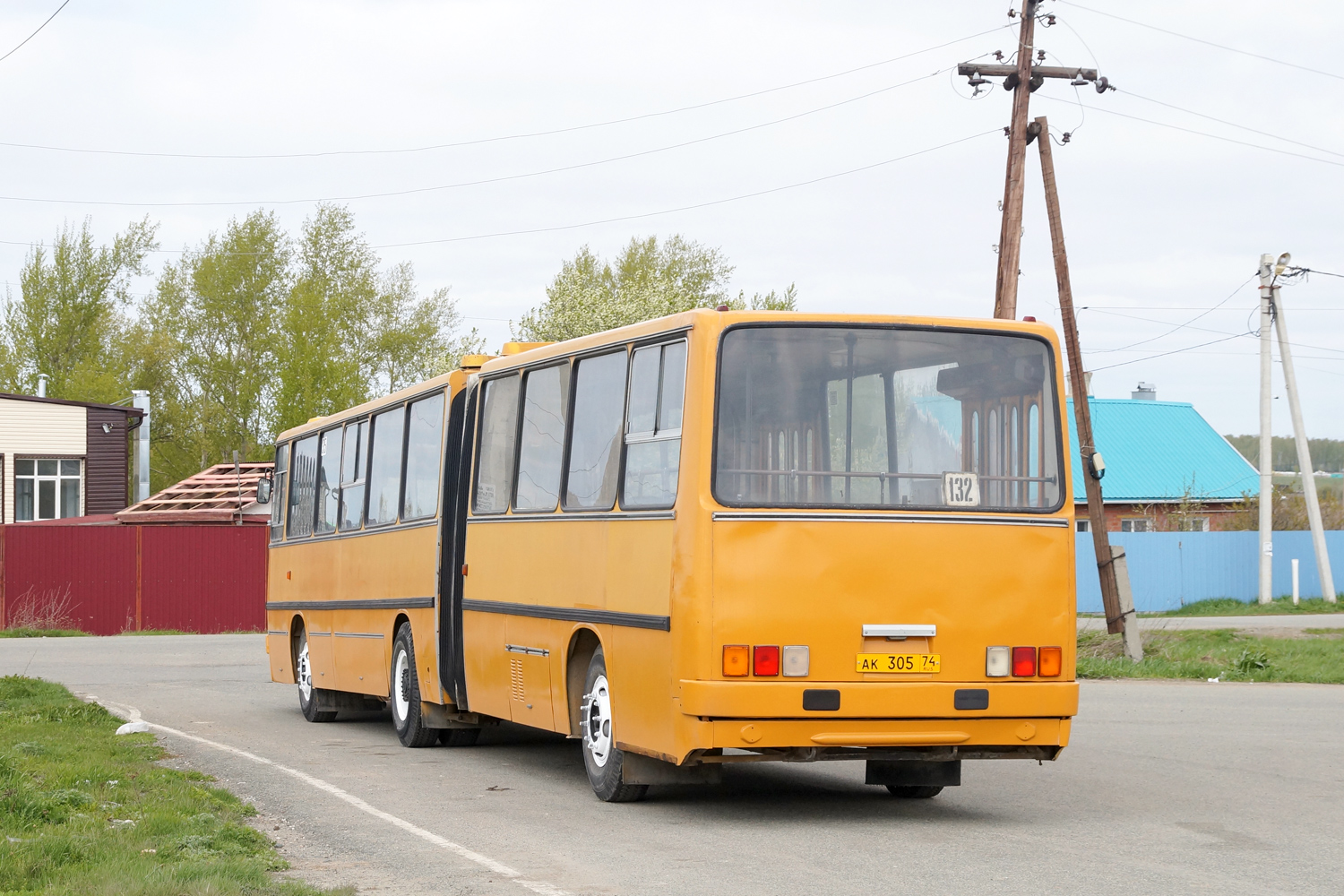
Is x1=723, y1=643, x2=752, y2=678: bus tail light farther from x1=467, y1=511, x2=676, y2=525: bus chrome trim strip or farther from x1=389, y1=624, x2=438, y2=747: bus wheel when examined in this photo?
x1=389, y1=624, x2=438, y2=747: bus wheel

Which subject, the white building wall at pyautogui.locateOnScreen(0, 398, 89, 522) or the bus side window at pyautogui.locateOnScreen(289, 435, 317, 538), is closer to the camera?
the bus side window at pyautogui.locateOnScreen(289, 435, 317, 538)

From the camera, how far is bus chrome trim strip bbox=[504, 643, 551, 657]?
11844 millimetres

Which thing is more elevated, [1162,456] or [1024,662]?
[1162,456]

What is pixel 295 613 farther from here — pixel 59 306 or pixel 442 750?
pixel 59 306

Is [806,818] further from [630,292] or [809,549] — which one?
[630,292]

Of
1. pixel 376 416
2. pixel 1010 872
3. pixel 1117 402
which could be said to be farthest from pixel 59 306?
pixel 1010 872

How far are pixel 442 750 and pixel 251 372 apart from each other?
6074cm

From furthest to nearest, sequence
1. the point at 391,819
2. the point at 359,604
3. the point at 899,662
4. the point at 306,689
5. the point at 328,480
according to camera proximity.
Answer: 1. the point at 306,689
2. the point at 328,480
3. the point at 359,604
4. the point at 391,819
5. the point at 899,662

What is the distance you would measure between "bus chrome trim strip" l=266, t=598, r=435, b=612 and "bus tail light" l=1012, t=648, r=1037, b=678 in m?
5.79

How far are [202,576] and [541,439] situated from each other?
30.3 metres

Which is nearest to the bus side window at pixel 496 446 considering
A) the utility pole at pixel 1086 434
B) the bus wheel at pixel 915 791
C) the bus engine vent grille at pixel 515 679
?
the bus engine vent grille at pixel 515 679

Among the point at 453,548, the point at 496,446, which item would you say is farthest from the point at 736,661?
the point at 453,548

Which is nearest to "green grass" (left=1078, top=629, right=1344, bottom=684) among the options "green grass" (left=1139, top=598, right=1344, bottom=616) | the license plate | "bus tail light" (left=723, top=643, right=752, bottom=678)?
"green grass" (left=1139, top=598, right=1344, bottom=616)

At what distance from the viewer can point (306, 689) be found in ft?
60.3
